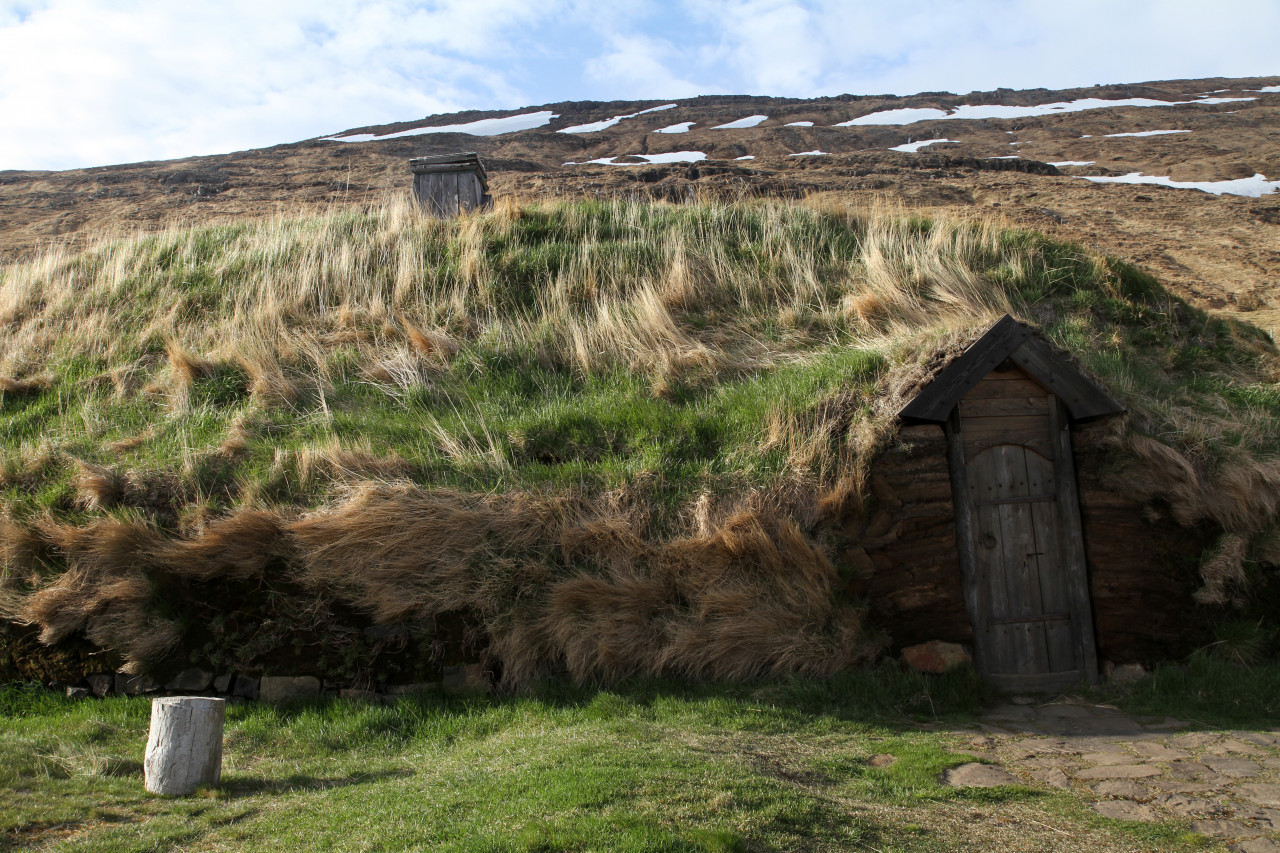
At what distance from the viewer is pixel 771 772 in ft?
15.6

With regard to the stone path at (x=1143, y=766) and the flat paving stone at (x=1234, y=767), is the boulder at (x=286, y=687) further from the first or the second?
the flat paving stone at (x=1234, y=767)

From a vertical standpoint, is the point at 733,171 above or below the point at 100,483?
above

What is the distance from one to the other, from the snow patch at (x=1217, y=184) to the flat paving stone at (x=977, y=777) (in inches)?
862

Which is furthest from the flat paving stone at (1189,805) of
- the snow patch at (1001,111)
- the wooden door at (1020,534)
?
the snow patch at (1001,111)

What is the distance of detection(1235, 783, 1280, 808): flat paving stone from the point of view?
455 cm

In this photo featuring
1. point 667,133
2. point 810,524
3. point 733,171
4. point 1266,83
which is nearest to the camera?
point 810,524

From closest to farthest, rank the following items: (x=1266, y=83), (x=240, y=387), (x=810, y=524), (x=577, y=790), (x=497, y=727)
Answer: (x=577, y=790) < (x=497, y=727) < (x=810, y=524) < (x=240, y=387) < (x=1266, y=83)

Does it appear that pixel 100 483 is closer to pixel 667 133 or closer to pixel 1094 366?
pixel 1094 366

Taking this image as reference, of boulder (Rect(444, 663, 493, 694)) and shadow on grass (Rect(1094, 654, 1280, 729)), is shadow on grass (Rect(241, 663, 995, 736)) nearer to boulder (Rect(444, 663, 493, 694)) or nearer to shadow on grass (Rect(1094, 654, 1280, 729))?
boulder (Rect(444, 663, 493, 694))

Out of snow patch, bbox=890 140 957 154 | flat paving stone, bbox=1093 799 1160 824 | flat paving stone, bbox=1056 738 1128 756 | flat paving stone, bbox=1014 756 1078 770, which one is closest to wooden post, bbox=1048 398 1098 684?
flat paving stone, bbox=1056 738 1128 756

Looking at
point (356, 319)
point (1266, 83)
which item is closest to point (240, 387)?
point (356, 319)

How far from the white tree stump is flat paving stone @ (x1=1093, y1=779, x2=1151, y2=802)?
5302mm

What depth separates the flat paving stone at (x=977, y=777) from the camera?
4.82 meters

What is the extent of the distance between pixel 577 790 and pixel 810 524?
3596mm
